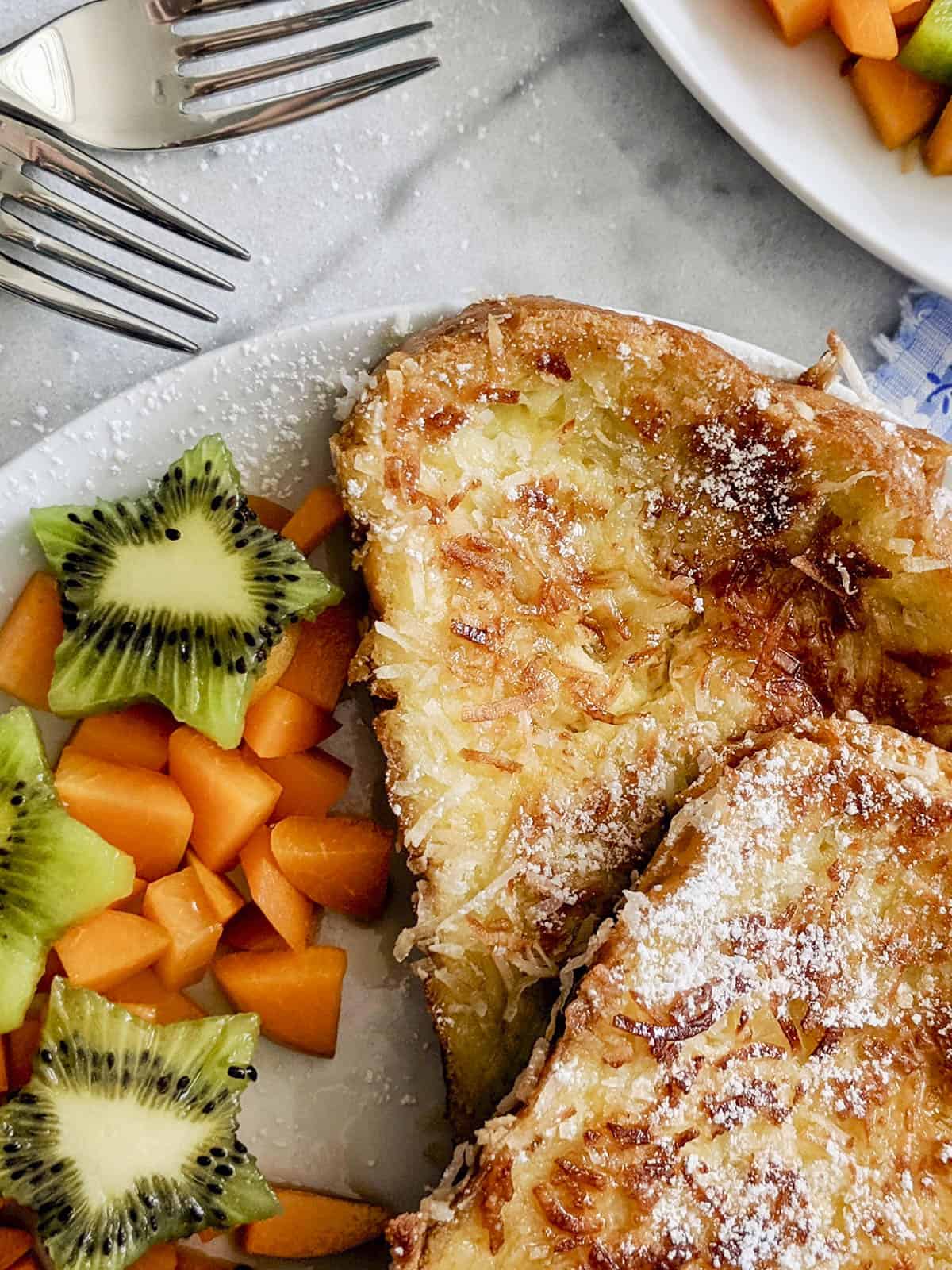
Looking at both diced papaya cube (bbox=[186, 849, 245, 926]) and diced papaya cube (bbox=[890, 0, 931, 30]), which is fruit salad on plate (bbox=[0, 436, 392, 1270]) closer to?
diced papaya cube (bbox=[186, 849, 245, 926])

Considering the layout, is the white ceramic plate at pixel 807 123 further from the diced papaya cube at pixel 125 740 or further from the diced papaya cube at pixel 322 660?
the diced papaya cube at pixel 125 740

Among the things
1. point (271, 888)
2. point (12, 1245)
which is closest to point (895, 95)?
point (271, 888)

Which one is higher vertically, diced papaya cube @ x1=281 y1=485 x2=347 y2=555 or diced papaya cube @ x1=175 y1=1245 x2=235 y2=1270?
diced papaya cube @ x1=281 y1=485 x2=347 y2=555

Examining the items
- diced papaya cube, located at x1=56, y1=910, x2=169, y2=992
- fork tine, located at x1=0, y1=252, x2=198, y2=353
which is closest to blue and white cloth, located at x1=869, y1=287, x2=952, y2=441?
fork tine, located at x1=0, y1=252, x2=198, y2=353

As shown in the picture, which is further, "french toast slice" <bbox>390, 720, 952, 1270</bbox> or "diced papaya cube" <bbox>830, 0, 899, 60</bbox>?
"diced papaya cube" <bbox>830, 0, 899, 60</bbox>

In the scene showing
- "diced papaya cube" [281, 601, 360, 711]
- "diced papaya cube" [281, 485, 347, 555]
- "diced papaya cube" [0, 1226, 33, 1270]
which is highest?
"diced papaya cube" [281, 485, 347, 555]

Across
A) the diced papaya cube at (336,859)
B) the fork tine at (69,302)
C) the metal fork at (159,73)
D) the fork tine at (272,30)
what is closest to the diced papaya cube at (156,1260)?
the diced papaya cube at (336,859)

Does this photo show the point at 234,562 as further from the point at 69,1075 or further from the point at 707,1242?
the point at 707,1242
